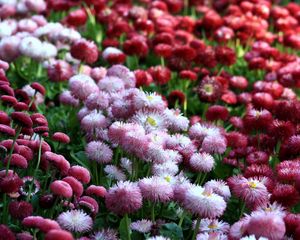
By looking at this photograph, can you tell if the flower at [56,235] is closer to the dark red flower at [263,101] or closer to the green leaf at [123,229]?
the green leaf at [123,229]

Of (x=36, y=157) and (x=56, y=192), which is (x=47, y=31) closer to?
(x=36, y=157)

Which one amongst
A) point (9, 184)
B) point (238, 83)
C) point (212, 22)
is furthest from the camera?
point (212, 22)

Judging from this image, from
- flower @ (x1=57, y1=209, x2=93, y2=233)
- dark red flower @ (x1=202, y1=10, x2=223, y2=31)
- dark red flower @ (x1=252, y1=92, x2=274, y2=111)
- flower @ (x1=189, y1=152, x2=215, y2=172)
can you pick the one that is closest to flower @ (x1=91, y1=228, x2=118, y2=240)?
flower @ (x1=57, y1=209, x2=93, y2=233)

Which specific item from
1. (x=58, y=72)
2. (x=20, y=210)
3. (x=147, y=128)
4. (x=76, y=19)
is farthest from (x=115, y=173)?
(x=76, y=19)

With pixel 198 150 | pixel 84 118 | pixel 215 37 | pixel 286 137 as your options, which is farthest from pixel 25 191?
pixel 215 37

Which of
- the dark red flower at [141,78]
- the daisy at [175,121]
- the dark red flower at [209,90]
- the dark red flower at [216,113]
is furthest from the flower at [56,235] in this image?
the dark red flower at [209,90]

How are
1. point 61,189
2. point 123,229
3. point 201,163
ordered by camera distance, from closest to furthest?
Result: point 61,189
point 123,229
point 201,163

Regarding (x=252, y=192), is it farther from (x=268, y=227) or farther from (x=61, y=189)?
(x=61, y=189)

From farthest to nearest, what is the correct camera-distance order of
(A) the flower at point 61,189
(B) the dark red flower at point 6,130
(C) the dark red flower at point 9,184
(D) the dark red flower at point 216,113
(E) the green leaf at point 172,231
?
(D) the dark red flower at point 216,113, (B) the dark red flower at point 6,130, (E) the green leaf at point 172,231, (C) the dark red flower at point 9,184, (A) the flower at point 61,189
